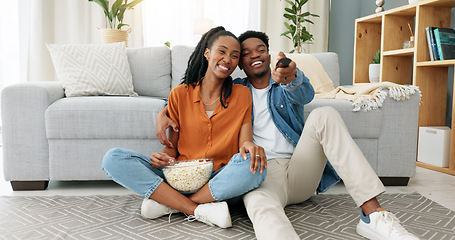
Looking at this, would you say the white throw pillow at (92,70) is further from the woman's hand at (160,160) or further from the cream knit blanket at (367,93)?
the cream knit blanket at (367,93)

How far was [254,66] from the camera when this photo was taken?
1.43 m

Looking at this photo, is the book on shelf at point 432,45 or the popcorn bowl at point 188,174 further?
the book on shelf at point 432,45

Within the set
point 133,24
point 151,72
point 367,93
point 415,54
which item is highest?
point 133,24

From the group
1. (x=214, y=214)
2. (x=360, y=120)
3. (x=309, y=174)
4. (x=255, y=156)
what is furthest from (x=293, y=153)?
(x=360, y=120)

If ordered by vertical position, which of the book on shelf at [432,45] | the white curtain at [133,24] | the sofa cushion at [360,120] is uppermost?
the white curtain at [133,24]

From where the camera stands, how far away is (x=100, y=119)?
5.78 ft

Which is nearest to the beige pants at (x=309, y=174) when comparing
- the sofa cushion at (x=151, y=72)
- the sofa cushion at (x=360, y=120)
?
the sofa cushion at (x=360, y=120)

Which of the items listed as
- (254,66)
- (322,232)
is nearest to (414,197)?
(322,232)

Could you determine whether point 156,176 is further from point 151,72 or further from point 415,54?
point 415,54

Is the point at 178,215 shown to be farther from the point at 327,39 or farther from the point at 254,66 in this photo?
the point at 327,39

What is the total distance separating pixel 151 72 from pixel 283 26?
2.18 meters

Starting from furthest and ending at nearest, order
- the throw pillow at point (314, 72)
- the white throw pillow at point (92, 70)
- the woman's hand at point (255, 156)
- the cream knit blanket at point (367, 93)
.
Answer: the throw pillow at point (314, 72) < the white throw pillow at point (92, 70) < the cream knit blanket at point (367, 93) < the woman's hand at point (255, 156)

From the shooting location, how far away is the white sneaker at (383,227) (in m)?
1.07

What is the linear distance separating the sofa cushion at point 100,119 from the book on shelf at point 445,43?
1.81m
